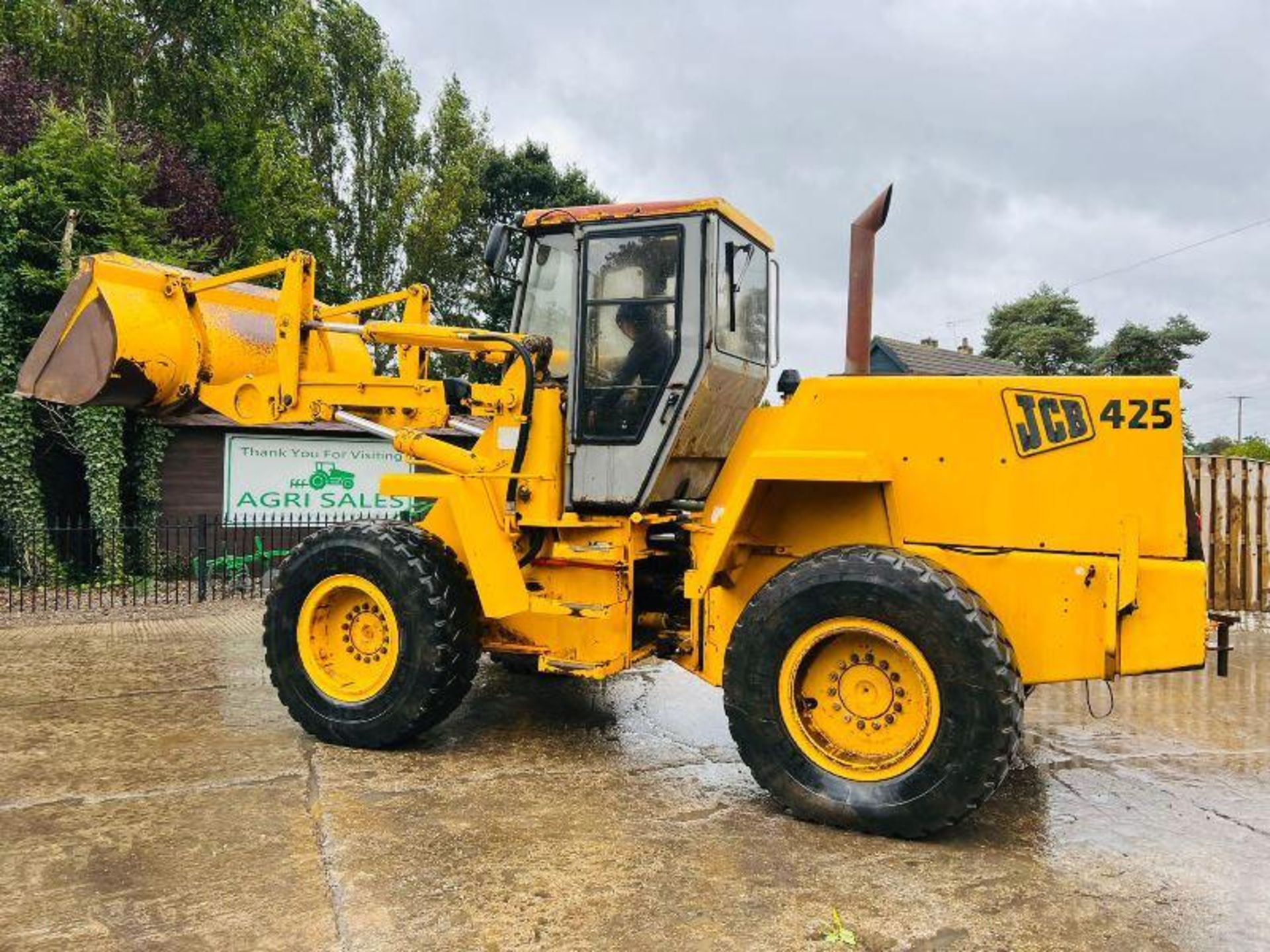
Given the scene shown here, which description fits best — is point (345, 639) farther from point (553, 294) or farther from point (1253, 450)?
point (1253, 450)

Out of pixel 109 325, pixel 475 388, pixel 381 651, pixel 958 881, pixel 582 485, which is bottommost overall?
pixel 958 881

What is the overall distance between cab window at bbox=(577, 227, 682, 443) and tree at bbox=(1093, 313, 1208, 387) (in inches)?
1011

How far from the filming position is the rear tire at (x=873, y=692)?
342 cm

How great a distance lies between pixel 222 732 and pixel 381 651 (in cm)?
103

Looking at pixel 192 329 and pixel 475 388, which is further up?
pixel 192 329

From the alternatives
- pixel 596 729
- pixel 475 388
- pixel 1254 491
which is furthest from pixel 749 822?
pixel 1254 491

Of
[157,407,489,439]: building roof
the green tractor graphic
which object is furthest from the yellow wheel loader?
the green tractor graphic

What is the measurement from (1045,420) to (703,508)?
1716mm

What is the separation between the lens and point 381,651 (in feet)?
15.7

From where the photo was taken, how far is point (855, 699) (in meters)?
3.77

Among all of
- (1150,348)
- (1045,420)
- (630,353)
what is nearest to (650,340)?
(630,353)

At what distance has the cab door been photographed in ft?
14.4

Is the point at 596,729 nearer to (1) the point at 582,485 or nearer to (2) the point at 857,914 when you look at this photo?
(1) the point at 582,485

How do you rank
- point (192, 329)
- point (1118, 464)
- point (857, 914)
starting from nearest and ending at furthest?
point (857, 914) < point (1118, 464) < point (192, 329)
